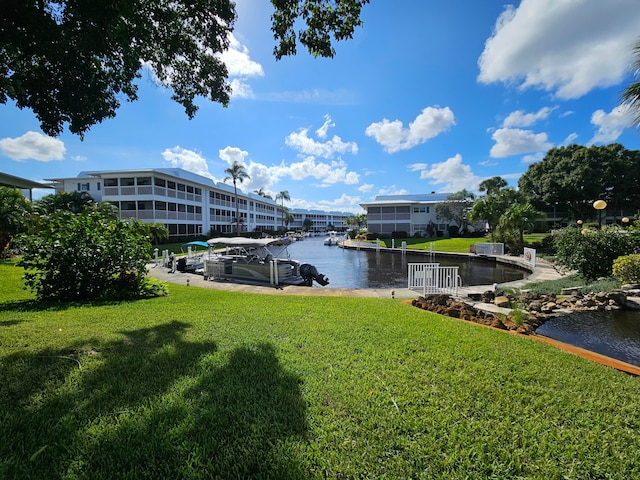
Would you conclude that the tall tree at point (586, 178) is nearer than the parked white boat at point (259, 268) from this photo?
No

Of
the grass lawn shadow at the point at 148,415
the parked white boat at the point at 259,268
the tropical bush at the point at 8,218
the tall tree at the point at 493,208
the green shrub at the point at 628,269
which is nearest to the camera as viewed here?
the grass lawn shadow at the point at 148,415

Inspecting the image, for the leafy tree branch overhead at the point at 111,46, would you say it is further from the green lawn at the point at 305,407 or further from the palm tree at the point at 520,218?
the palm tree at the point at 520,218

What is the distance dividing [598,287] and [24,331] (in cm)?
1508

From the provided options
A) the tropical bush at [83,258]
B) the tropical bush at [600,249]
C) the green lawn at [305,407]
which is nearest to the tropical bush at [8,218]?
the tropical bush at [83,258]

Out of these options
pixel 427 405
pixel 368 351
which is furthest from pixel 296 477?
pixel 368 351

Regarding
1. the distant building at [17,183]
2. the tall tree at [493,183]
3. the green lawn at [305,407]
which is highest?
the tall tree at [493,183]

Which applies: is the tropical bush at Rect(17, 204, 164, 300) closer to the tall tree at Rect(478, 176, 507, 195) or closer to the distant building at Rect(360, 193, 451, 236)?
the distant building at Rect(360, 193, 451, 236)

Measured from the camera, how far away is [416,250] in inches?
1248

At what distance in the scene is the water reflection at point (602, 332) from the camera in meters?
5.66

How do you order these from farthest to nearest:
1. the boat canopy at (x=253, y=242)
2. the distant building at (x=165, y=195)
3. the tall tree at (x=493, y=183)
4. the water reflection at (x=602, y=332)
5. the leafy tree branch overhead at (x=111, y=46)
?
1. the tall tree at (x=493, y=183)
2. the distant building at (x=165, y=195)
3. the boat canopy at (x=253, y=242)
4. the water reflection at (x=602, y=332)
5. the leafy tree branch overhead at (x=111, y=46)

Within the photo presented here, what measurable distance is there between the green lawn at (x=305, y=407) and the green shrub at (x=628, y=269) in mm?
8172

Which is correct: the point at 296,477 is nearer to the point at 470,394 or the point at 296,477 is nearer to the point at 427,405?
the point at 427,405

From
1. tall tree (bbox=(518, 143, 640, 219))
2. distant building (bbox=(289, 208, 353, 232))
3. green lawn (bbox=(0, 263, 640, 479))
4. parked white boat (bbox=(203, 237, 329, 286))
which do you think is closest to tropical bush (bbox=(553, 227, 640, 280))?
green lawn (bbox=(0, 263, 640, 479))

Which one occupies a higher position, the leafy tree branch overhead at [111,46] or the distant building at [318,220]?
the distant building at [318,220]
